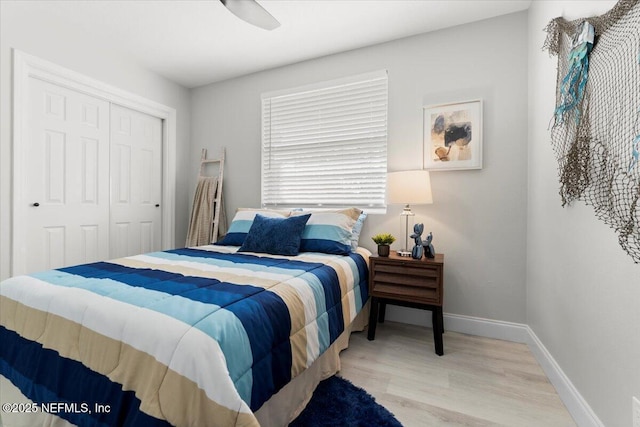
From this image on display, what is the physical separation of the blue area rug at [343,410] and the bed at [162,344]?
0.06 metres

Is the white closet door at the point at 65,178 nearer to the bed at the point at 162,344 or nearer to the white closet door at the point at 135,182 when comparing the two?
the white closet door at the point at 135,182

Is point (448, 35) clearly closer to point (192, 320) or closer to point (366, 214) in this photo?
point (366, 214)

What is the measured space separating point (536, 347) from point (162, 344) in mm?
2362

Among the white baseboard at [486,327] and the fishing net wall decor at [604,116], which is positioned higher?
the fishing net wall decor at [604,116]

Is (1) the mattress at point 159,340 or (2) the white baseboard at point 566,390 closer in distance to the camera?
(1) the mattress at point 159,340

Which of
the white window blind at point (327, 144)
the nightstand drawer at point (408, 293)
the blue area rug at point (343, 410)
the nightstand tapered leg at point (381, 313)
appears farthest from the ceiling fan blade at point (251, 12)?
the nightstand tapered leg at point (381, 313)

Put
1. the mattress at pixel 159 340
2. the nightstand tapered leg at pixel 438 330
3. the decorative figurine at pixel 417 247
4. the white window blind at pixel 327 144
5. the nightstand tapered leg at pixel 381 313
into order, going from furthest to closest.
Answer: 1. the white window blind at pixel 327 144
2. the nightstand tapered leg at pixel 381 313
3. the decorative figurine at pixel 417 247
4. the nightstand tapered leg at pixel 438 330
5. the mattress at pixel 159 340

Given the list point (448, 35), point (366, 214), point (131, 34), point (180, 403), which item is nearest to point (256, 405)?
point (180, 403)

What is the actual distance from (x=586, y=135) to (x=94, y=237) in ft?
12.7

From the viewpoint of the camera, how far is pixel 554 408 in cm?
153

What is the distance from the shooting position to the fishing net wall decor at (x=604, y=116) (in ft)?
3.48

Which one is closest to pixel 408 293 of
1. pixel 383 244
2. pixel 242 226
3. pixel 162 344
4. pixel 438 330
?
pixel 438 330

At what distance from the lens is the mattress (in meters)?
0.89

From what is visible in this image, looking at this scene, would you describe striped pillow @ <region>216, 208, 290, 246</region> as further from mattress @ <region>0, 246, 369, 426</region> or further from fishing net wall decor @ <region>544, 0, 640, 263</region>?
fishing net wall decor @ <region>544, 0, 640, 263</region>
